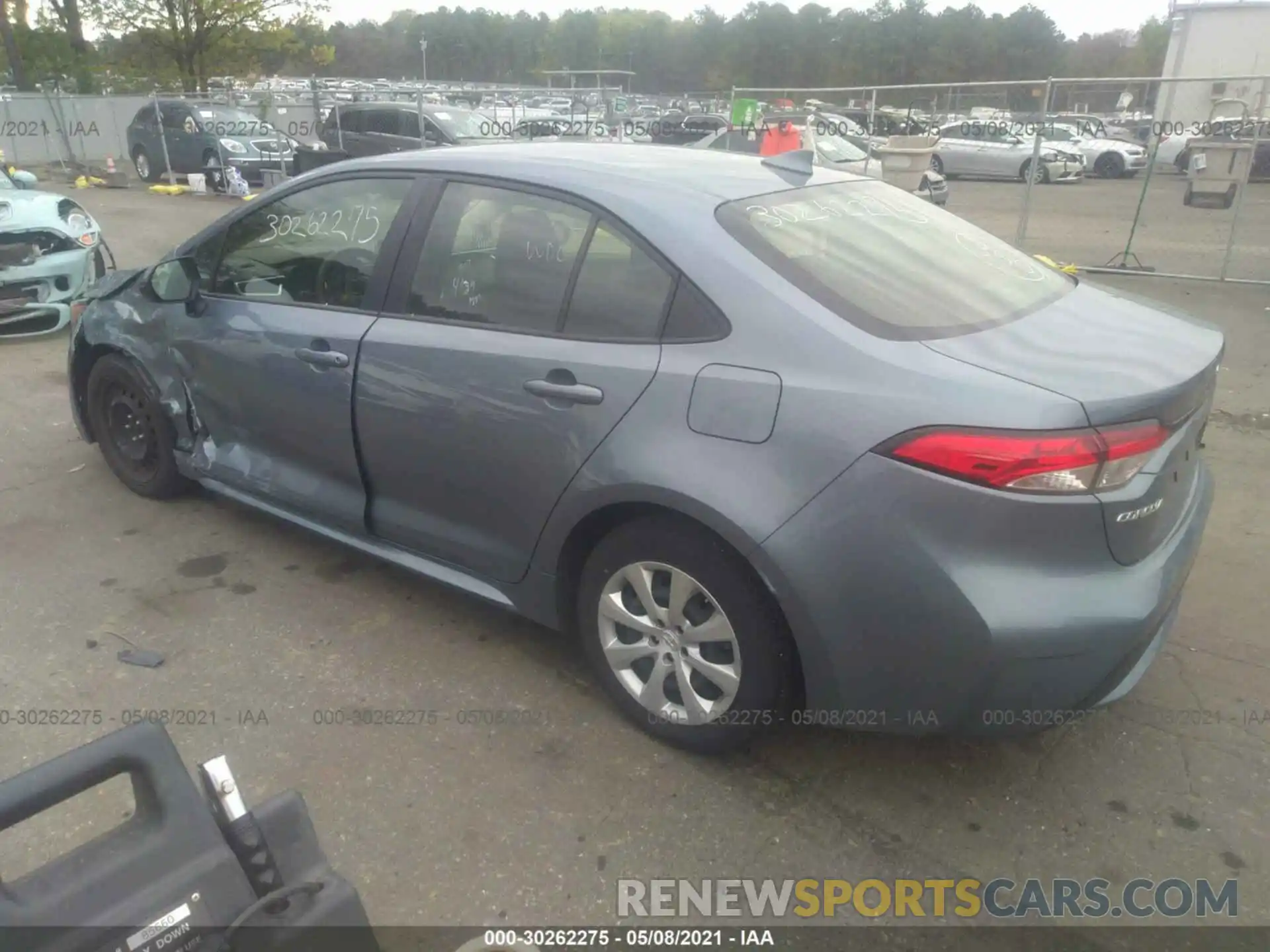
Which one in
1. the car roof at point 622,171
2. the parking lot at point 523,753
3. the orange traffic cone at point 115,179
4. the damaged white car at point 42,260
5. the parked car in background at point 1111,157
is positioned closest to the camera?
the parking lot at point 523,753

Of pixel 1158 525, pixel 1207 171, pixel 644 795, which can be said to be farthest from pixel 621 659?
pixel 1207 171

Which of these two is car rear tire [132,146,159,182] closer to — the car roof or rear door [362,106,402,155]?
rear door [362,106,402,155]

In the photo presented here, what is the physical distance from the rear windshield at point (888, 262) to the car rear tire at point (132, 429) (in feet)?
9.17

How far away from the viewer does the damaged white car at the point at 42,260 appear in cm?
711

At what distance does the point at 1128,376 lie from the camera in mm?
2375

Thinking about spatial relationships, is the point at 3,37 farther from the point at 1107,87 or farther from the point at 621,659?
the point at 621,659

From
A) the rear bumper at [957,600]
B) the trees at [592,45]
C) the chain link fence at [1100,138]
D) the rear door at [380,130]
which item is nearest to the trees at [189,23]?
the trees at [592,45]

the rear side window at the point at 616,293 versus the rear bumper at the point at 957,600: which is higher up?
the rear side window at the point at 616,293

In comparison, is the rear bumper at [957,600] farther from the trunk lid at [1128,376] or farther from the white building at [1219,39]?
the white building at [1219,39]

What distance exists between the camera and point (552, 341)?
2842mm

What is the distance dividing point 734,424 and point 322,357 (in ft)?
5.36

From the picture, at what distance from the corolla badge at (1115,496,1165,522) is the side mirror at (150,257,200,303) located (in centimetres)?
343

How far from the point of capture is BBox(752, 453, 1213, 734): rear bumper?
222cm

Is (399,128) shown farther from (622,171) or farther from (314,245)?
(622,171)
